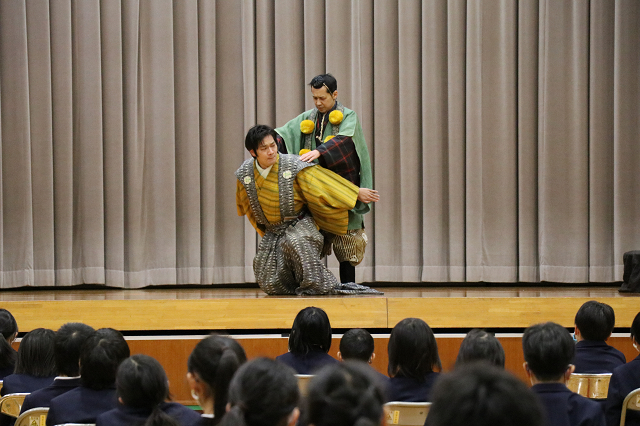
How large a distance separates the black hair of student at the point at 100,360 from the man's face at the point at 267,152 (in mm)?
1970

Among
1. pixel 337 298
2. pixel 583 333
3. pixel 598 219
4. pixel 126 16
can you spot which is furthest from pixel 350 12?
pixel 583 333

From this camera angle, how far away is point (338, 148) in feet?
14.0

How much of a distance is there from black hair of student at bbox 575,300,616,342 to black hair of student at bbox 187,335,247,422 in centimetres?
146

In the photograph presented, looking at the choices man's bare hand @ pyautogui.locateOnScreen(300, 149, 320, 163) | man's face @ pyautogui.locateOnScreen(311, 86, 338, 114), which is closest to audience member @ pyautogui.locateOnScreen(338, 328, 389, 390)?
man's bare hand @ pyautogui.locateOnScreen(300, 149, 320, 163)

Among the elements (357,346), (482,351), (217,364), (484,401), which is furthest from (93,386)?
(484,401)

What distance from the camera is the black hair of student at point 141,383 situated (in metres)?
1.70

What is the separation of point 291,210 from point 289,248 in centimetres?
22

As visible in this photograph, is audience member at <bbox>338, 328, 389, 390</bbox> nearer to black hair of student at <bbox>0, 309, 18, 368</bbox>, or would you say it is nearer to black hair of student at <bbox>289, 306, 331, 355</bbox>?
black hair of student at <bbox>289, 306, 331, 355</bbox>

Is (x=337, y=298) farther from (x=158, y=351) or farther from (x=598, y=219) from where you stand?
(x=598, y=219)

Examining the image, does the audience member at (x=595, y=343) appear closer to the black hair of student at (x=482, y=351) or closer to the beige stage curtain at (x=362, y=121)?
the black hair of student at (x=482, y=351)

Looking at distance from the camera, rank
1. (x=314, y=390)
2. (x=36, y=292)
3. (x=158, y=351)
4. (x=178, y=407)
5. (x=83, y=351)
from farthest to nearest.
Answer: (x=36, y=292) → (x=158, y=351) → (x=83, y=351) → (x=178, y=407) → (x=314, y=390)

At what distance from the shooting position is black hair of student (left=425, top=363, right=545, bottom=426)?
2.90ft

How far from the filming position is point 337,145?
14.0 ft

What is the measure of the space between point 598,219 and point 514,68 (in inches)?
57.3
